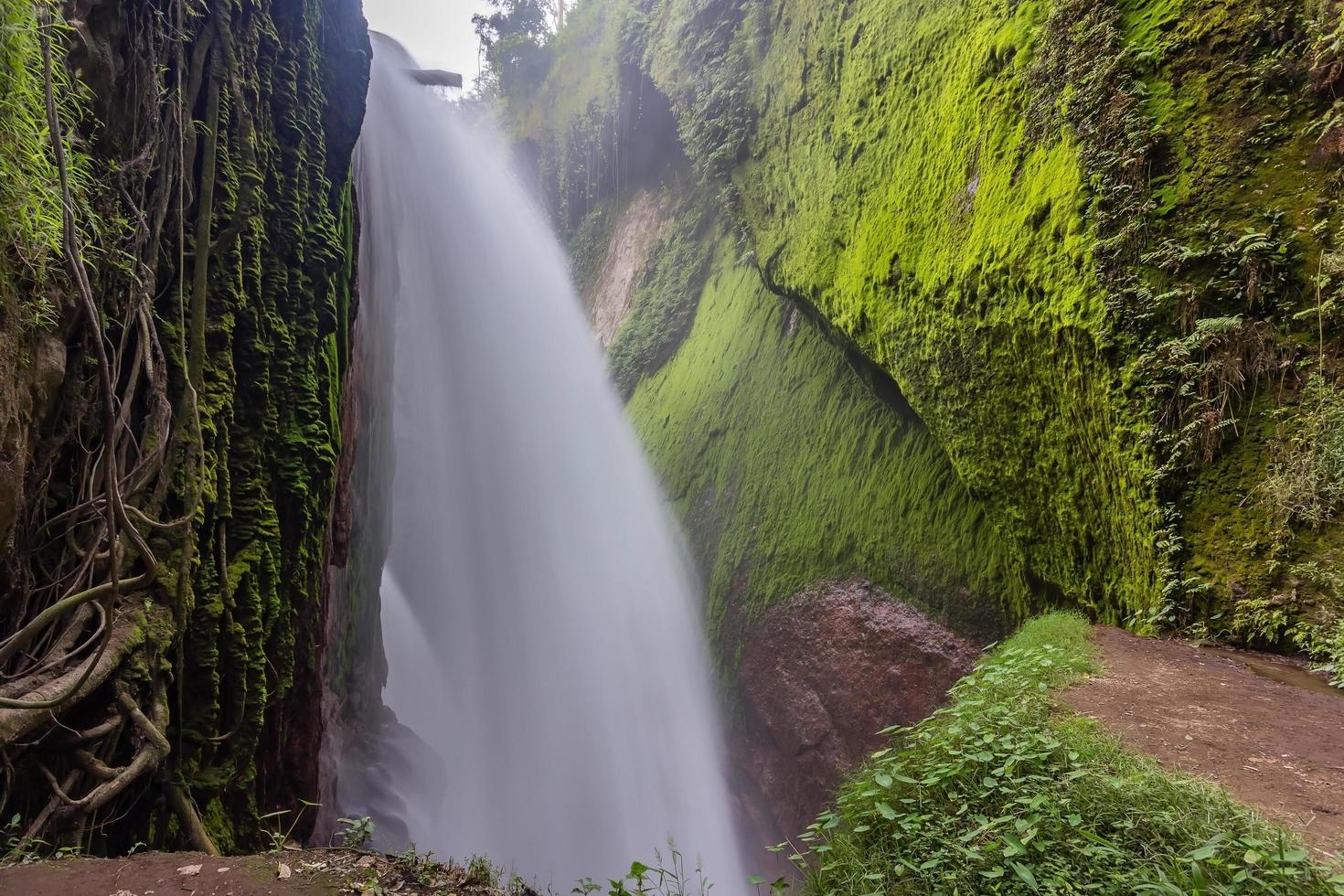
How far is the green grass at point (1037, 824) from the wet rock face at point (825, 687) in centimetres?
371

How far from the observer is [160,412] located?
344cm

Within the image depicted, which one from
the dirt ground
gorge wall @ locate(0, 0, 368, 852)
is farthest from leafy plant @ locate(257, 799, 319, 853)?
the dirt ground

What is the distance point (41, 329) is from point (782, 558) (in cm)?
759

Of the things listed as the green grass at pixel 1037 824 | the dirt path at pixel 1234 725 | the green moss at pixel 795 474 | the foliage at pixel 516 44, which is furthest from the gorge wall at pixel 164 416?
the foliage at pixel 516 44

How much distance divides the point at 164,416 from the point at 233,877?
2306 millimetres

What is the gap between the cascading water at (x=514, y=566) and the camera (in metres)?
9.86

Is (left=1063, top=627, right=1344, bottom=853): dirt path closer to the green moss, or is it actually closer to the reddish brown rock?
the reddish brown rock

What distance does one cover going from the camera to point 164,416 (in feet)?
11.3

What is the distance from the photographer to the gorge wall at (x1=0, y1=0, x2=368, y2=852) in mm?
2613

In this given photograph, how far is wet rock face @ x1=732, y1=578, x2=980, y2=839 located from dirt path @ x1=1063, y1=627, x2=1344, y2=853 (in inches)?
122

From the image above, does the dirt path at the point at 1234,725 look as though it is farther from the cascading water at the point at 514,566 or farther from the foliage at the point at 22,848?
the cascading water at the point at 514,566

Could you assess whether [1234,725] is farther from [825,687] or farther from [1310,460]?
[825,687]

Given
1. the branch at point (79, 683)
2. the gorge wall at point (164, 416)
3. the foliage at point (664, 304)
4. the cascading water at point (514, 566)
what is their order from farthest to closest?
the foliage at point (664, 304) → the cascading water at point (514, 566) → the gorge wall at point (164, 416) → the branch at point (79, 683)

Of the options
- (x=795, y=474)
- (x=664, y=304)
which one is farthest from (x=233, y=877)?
(x=664, y=304)
